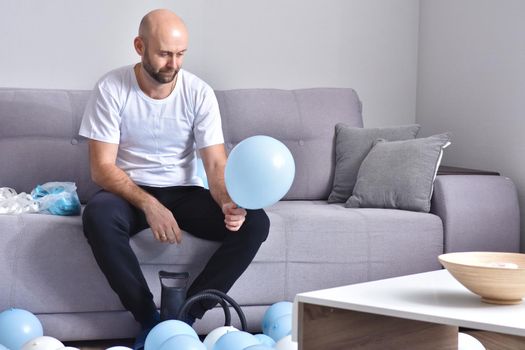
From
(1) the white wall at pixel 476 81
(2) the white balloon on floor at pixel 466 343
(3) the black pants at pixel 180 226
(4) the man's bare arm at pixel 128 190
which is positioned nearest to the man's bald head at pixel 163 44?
(4) the man's bare arm at pixel 128 190

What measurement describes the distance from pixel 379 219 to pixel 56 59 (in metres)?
1.74

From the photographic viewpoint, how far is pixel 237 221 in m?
2.74

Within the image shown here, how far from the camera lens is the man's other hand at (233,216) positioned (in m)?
2.71

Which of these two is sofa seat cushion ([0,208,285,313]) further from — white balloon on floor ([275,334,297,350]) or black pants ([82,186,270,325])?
white balloon on floor ([275,334,297,350])

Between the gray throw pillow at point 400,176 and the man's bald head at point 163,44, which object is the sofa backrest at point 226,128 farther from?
the man's bald head at point 163,44

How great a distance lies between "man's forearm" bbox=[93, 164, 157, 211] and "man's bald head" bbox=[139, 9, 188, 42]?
0.46 meters

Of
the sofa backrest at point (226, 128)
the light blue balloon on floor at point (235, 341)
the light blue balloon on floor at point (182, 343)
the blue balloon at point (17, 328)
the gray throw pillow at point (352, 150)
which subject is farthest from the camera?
the gray throw pillow at point (352, 150)

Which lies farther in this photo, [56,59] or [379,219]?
[56,59]

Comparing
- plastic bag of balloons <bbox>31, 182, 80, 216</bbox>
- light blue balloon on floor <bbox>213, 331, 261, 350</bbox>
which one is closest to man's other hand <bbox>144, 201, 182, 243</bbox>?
plastic bag of balloons <bbox>31, 182, 80, 216</bbox>

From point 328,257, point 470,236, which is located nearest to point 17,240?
point 328,257

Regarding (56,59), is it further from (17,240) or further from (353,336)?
(353,336)

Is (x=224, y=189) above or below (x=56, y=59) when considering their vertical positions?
Result: below

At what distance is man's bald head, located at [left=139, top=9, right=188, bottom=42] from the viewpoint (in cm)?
290

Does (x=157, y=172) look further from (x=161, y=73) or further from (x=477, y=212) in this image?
(x=477, y=212)
